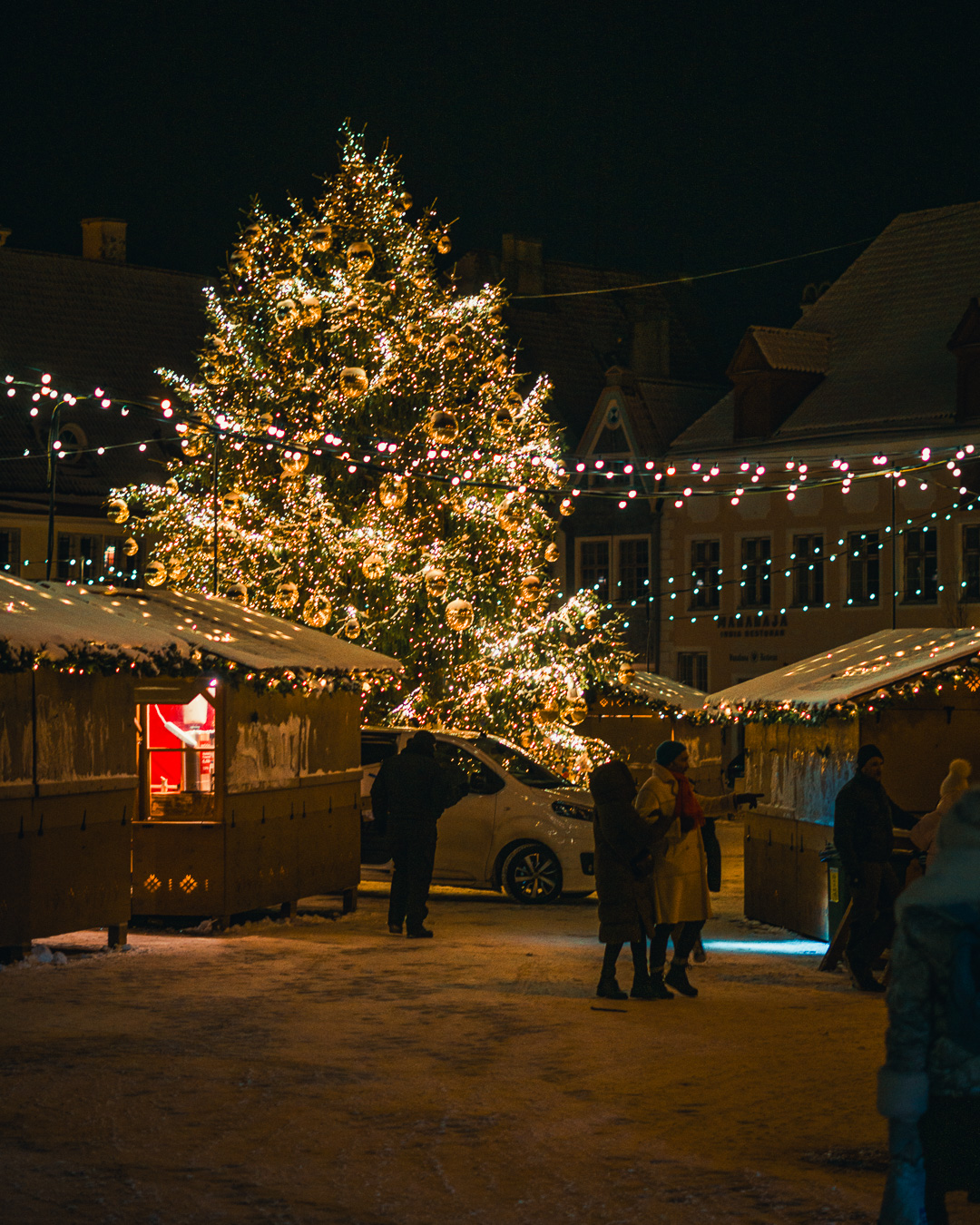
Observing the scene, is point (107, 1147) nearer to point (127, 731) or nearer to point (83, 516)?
point (127, 731)

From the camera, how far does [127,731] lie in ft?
50.7

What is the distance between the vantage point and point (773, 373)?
46000 millimetres

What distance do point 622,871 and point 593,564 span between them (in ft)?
129

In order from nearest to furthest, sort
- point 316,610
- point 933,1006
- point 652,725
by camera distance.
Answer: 1. point 933,1006
2. point 316,610
3. point 652,725

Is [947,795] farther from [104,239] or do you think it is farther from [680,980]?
[104,239]

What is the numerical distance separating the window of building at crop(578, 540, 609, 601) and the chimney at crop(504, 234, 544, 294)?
38.2 ft

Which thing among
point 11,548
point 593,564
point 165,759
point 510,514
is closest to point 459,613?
point 510,514

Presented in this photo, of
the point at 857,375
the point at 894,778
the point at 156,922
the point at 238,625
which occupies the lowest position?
the point at 156,922

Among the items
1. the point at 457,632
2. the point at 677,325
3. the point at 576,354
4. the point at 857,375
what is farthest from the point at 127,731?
the point at 677,325

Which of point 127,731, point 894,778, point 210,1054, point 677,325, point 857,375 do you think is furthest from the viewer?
point 677,325

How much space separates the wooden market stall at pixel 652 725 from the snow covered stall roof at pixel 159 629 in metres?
17.1

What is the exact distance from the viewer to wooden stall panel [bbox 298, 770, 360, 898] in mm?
18047

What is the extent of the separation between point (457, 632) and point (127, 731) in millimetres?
10853

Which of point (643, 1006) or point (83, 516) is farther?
point (83, 516)
